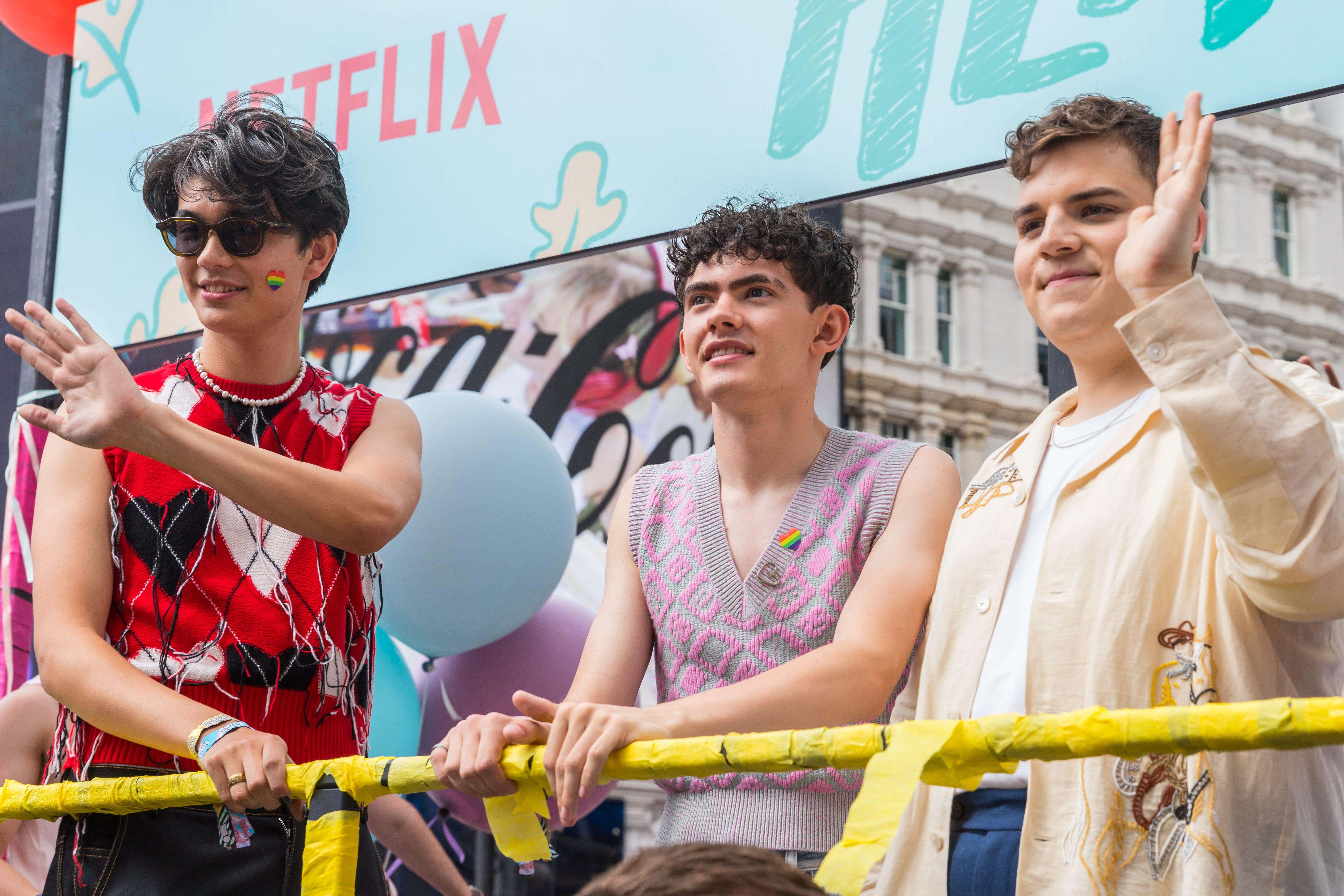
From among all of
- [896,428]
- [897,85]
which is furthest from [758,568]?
[896,428]

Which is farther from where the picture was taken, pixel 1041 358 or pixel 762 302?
pixel 1041 358

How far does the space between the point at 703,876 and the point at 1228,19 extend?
1.79m

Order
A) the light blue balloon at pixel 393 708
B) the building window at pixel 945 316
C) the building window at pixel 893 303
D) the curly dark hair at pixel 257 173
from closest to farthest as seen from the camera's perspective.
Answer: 1. the curly dark hair at pixel 257 173
2. the light blue balloon at pixel 393 708
3. the building window at pixel 893 303
4. the building window at pixel 945 316

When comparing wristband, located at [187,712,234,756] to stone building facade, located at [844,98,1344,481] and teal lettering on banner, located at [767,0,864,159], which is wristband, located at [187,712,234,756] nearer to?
teal lettering on banner, located at [767,0,864,159]

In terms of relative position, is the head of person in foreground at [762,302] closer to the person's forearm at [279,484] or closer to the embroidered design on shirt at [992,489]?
the embroidered design on shirt at [992,489]

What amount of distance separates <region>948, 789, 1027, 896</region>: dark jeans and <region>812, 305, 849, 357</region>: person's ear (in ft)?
2.67

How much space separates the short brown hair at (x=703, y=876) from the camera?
82 cm

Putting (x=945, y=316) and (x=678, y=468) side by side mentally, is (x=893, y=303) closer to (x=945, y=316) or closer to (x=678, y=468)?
(x=945, y=316)

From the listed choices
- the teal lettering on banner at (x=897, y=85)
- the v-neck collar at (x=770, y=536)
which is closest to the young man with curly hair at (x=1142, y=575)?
the v-neck collar at (x=770, y=536)

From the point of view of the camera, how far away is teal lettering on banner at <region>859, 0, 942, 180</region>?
7.88 ft

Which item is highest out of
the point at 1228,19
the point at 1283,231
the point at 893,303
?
the point at 1283,231

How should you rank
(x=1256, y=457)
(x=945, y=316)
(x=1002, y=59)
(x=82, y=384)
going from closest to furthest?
(x=1256, y=457)
(x=82, y=384)
(x=1002, y=59)
(x=945, y=316)

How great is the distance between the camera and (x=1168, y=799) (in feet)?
4.63

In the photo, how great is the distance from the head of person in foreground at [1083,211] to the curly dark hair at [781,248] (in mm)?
383
